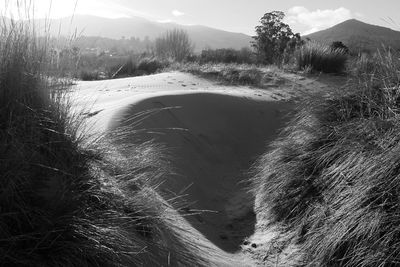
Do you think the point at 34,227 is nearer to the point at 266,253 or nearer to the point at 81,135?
the point at 81,135

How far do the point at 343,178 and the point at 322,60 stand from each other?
8023mm

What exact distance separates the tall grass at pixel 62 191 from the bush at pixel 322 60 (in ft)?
26.6

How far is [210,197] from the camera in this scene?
5156 millimetres

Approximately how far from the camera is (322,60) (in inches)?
436

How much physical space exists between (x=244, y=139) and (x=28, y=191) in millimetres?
4674

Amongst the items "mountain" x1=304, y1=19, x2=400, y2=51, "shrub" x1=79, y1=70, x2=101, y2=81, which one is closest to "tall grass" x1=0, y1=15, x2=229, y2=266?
"mountain" x1=304, y1=19, x2=400, y2=51

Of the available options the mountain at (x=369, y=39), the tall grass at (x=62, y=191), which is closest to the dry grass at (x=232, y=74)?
the mountain at (x=369, y=39)

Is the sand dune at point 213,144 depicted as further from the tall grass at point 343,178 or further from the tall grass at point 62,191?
the tall grass at point 62,191

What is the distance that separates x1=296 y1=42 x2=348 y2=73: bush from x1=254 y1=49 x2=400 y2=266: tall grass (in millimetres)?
6099

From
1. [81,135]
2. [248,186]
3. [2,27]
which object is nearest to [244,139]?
[248,186]

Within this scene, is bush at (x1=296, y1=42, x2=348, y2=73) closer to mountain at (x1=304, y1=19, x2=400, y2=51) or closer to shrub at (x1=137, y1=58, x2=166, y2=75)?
mountain at (x1=304, y1=19, x2=400, y2=51)

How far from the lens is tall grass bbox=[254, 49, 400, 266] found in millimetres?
2980

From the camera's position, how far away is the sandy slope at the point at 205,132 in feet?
15.2

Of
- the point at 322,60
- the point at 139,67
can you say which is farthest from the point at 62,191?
the point at 139,67
